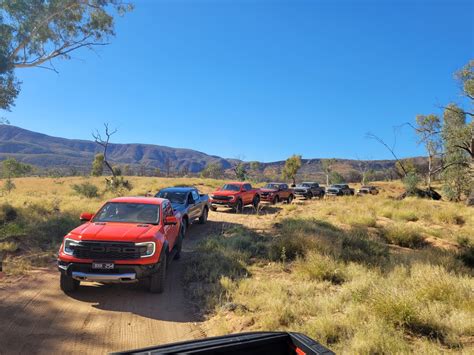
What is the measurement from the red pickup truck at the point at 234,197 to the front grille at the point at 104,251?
43.4 feet

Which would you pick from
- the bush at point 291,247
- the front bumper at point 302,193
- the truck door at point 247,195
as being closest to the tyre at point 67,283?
the bush at point 291,247

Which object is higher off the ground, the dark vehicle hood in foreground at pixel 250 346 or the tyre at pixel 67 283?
the dark vehicle hood in foreground at pixel 250 346

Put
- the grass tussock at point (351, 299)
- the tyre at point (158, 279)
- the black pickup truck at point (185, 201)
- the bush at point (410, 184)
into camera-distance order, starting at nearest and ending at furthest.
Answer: the grass tussock at point (351, 299) → the tyre at point (158, 279) → the black pickup truck at point (185, 201) → the bush at point (410, 184)

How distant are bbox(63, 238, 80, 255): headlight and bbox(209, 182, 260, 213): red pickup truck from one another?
43.6 feet

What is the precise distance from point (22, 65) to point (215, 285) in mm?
15392

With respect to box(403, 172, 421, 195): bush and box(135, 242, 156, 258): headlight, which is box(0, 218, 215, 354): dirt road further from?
box(403, 172, 421, 195): bush

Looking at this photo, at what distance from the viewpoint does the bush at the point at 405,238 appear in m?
11.9

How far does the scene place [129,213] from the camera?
7367 mm

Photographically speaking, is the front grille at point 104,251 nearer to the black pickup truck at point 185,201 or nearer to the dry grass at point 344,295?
the dry grass at point 344,295

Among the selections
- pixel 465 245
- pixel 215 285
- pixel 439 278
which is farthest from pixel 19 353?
pixel 465 245

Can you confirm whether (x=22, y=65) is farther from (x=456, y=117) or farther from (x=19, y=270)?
(x=456, y=117)

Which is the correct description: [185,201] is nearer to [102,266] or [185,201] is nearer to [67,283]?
[67,283]

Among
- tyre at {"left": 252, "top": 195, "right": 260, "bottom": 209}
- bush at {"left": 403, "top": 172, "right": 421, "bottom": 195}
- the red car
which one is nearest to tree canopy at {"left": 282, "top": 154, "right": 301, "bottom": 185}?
bush at {"left": 403, "top": 172, "right": 421, "bottom": 195}

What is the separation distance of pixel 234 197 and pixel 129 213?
470 inches
